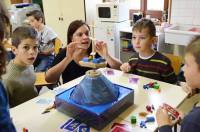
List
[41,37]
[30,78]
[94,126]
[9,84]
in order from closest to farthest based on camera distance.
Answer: [94,126] < [9,84] < [30,78] < [41,37]

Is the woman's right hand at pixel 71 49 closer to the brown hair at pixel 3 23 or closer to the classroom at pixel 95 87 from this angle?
the classroom at pixel 95 87

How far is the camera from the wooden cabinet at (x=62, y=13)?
4.07 meters

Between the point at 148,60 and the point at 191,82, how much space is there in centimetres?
82

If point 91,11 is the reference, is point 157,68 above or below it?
below

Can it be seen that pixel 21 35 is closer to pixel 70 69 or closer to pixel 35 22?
pixel 70 69

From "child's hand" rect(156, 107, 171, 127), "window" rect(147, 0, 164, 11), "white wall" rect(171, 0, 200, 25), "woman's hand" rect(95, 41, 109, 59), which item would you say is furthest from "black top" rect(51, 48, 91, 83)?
"window" rect(147, 0, 164, 11)

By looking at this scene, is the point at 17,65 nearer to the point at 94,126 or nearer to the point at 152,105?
the point at 94,126

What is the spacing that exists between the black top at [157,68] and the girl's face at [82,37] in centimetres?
45

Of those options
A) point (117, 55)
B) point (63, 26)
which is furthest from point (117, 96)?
point (63, 26)

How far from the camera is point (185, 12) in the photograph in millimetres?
3279

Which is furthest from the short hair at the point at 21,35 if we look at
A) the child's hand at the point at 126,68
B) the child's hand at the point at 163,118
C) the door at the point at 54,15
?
the door at the point at 54,15

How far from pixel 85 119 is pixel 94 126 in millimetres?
61

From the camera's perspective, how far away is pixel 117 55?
3.90m

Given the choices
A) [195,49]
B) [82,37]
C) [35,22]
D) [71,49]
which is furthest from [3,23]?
[35,22]
